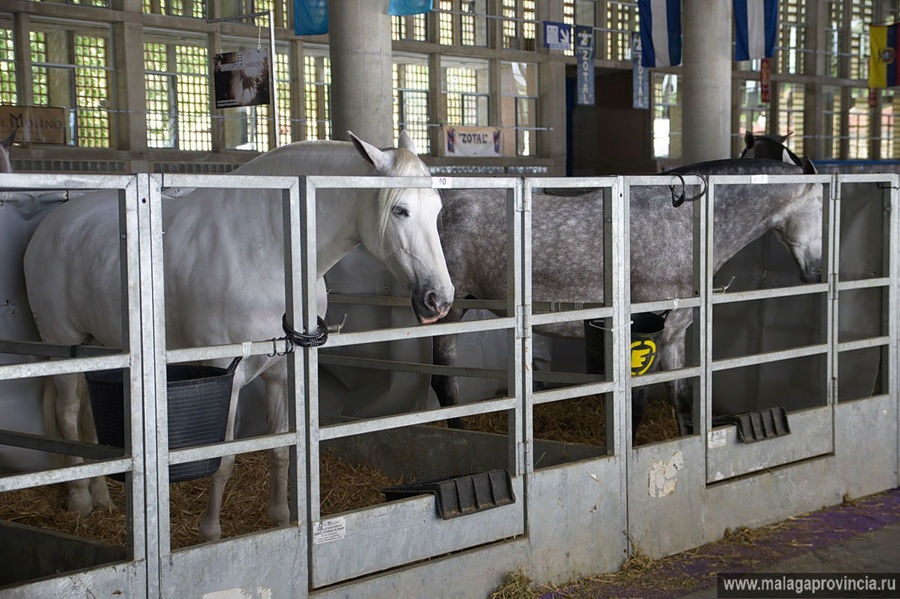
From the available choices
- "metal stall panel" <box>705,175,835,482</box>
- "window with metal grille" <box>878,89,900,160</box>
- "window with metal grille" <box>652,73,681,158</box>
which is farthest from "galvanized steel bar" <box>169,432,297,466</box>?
"window with metal grille" <box>878,89,900,160</box>

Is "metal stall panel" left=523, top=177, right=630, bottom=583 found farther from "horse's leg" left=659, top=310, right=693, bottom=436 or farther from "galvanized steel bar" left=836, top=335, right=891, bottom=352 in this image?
"galvanized steel bar" left=836, top=335, right=891, bottom=352

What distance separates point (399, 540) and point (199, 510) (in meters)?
1.67

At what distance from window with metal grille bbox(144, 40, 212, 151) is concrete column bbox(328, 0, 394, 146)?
885 centimetres

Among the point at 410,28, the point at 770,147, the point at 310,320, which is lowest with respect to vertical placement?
the point at 310,320

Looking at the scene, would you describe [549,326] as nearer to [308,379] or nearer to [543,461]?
[543,461]

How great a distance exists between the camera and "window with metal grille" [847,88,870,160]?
111 ft

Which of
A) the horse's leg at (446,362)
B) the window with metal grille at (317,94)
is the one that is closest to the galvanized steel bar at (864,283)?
the horse's leg at (446,362)

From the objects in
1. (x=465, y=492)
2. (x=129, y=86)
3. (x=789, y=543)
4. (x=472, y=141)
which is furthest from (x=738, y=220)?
(x=472, y=141)

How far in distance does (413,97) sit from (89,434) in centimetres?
1866

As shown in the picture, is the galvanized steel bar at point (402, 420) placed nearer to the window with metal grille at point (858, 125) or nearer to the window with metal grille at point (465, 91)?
the window with metal grille at point (465, 91)

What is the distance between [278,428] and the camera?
521 cm

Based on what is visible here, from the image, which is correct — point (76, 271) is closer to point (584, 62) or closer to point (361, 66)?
point (361, 66)

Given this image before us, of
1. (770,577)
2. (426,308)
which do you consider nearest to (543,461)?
(770,577)

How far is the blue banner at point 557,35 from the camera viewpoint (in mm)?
23977
